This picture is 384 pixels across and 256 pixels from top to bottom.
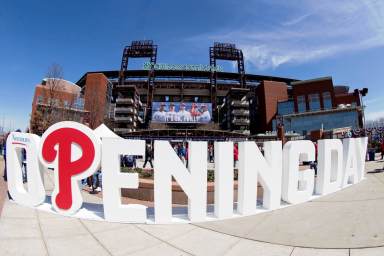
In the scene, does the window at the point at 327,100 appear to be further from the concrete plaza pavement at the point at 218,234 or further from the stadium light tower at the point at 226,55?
the concrete plaza pavement at the point at 218,234

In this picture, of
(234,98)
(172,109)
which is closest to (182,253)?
(172,109)

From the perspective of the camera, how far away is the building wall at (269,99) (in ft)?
241

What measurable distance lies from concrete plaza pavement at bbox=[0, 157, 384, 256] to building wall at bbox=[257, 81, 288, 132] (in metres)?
69.9

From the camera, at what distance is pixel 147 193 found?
27.0 ft

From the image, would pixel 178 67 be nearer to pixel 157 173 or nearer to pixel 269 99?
pixel 269 99

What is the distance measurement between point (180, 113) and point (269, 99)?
27012 millimetres

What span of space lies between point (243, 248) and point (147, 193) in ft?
15.5

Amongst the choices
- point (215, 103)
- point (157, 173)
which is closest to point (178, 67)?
point (215, 103)

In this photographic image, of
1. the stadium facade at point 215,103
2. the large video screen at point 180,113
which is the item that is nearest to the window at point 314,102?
the stadium facade at point 215,103

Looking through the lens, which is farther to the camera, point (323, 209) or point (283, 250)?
point (323, 209)

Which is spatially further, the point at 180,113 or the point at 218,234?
the point at 180,113

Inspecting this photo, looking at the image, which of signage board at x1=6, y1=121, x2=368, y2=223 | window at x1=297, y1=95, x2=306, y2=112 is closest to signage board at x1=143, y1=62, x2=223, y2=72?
window at x1=297, y1=95, x2=306, y2=112

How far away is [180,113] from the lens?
75.3 m

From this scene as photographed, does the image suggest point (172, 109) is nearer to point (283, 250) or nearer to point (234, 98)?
point (234, 98)
